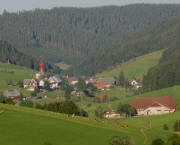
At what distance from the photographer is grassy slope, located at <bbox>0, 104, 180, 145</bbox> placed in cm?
6084

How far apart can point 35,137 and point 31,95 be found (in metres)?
127

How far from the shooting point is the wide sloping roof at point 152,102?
455ft

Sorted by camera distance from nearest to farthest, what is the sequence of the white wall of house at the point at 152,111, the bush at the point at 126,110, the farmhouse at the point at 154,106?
1. the bush at the point at 126,110
2. the farmhouse at the point at 154,106
3. the white wall of house at the point at 152,111

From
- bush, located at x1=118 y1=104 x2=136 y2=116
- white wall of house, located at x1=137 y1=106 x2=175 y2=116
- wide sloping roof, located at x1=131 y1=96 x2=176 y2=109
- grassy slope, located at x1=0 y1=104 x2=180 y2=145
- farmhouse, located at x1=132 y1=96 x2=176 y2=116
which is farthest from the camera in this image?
white wall of house, located at x1=137 y1=106 x2=175 y2=116

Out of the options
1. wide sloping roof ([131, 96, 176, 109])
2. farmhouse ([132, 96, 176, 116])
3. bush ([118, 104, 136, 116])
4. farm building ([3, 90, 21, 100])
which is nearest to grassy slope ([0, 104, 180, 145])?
bush ([118, 104, 136, 116])

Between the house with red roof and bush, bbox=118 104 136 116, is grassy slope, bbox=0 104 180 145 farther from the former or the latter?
the house with red roof

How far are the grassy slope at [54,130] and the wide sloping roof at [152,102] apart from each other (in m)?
56.8

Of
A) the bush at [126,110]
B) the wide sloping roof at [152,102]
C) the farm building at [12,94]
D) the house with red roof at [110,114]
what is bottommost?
the house with red roof at [110,114]

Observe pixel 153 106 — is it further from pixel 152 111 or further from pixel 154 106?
pixel 152 111

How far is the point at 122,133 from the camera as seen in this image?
241 ft

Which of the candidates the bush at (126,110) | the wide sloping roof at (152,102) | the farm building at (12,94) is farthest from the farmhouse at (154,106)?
the farm building at (12,94)

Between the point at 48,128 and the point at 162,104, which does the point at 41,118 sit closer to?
the point at 48,128

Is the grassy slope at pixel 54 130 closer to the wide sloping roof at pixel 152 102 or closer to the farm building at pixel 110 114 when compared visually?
the farm building at pixel 110 114

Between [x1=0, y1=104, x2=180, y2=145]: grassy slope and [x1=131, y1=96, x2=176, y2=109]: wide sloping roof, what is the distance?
186 ft
